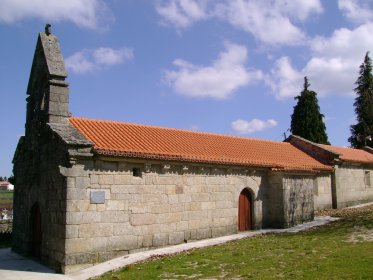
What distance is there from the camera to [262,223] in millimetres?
17234

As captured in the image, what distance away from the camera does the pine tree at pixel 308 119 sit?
40781 millimetres

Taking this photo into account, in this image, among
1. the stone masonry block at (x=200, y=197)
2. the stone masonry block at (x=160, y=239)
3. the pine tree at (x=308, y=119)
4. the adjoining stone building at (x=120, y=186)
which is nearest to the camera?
the adjoining stone building at (x=120, y=186)

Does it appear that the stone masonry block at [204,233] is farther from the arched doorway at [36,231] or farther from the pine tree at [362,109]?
the pine tree at [362,109]

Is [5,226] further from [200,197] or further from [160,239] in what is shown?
[200,197]

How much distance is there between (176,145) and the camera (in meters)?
15.6

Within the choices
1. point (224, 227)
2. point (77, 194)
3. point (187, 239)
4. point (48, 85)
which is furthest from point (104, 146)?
point (224, 227)

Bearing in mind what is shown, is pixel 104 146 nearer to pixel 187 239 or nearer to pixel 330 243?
pixel 187 239

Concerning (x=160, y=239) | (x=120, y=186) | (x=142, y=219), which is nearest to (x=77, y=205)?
(x=120, y=186)

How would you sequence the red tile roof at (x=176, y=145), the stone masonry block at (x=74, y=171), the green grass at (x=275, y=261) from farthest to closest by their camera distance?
the red tile roof at (x=176, y=145) → the stone masonry block at (x=74, y=171) → the green grass at (x=275, y=261)

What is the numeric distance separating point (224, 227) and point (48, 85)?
8397mm

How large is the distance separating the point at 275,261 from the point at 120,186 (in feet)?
17.1

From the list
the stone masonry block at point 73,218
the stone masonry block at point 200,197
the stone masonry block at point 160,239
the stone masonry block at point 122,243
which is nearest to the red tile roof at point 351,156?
the stone masonry block at point 200,197

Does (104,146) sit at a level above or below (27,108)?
below

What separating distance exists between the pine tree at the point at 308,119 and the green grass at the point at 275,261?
2756cm
